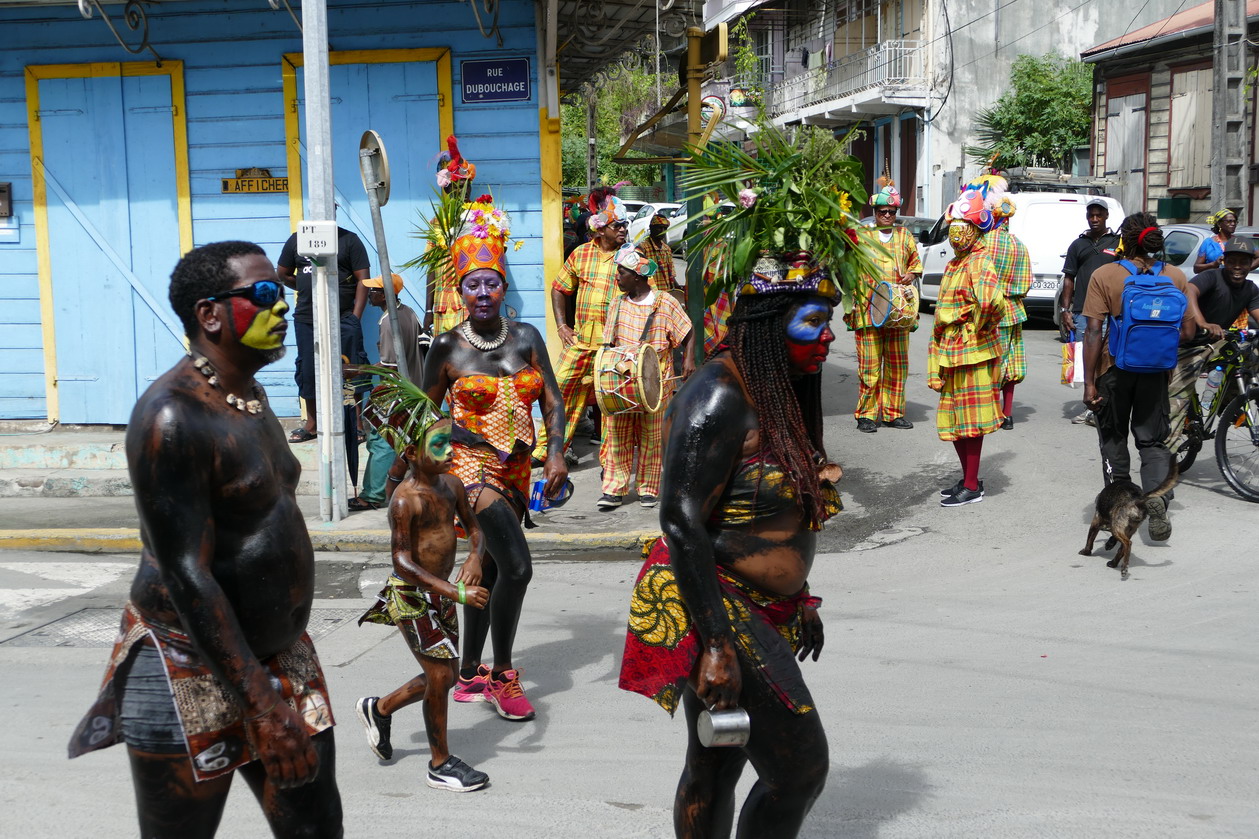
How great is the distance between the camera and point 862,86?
34.6 metres

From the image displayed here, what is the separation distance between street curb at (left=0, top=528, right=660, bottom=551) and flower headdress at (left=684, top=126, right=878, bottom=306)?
489cm

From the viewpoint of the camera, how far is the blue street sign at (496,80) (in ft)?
35.8

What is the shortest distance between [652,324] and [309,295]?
2.99 meters

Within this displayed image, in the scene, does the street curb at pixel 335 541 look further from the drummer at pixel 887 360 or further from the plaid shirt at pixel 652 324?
the drummer at pixel 887 360

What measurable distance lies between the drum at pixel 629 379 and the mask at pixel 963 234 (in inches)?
90.9

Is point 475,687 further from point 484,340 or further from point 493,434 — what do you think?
point 484,340

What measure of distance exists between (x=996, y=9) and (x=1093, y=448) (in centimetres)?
2521

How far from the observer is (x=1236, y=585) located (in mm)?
7066

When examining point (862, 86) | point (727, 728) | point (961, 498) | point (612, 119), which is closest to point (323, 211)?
point (961, 498)

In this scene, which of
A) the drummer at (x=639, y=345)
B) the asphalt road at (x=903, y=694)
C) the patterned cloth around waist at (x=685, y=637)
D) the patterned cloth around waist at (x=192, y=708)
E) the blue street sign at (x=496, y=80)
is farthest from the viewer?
the blue street sign at (x=496, y=80)

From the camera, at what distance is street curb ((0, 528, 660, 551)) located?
8508mm

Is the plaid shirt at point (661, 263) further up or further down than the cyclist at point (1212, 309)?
further up

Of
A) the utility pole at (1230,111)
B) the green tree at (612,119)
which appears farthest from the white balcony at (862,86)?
the utility pole at (1230,111)

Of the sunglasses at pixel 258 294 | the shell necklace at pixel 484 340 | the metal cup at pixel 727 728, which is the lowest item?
the metal cup at pixel 727 728
